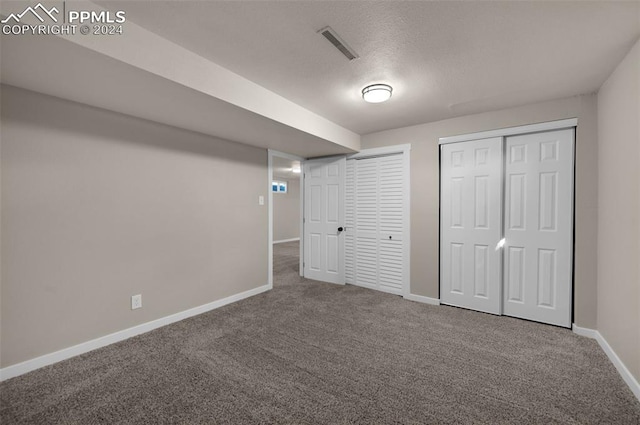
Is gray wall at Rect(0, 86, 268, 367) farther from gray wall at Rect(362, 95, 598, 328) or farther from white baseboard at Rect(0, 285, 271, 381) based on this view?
gray wall at Rect(362, 95, 598, 328)

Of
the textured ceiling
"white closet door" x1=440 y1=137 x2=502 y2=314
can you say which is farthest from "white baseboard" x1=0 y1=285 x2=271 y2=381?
"white closet door" x1=440 y1=137 x2=502 y2=314

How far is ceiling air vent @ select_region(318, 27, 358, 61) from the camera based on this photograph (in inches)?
69.1

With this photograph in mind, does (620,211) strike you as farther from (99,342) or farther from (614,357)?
(99,342)

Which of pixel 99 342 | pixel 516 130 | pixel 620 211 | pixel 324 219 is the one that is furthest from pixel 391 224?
pixel 99 342

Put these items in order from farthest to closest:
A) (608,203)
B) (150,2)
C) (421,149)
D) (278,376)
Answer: (421,149)
(608,203)
(278,376)
(150,2)

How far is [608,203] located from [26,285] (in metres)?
4.74

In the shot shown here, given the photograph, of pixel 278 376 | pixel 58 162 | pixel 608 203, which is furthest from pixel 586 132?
pixel 58 162

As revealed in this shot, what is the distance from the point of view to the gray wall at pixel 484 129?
2627mm

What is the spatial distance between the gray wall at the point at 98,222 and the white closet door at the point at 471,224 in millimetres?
2840

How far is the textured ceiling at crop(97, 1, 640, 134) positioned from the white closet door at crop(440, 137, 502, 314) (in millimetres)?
742

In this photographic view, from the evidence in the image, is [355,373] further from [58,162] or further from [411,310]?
[58,162]

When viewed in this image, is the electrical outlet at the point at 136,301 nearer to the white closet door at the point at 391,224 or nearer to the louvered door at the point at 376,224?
the louvered door at the point at 376,224

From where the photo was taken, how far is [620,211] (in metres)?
2.10

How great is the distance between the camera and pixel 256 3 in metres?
1.53
